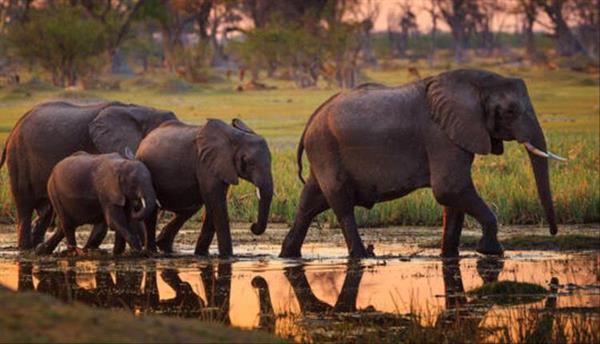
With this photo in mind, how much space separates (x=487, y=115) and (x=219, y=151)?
82.4 inches

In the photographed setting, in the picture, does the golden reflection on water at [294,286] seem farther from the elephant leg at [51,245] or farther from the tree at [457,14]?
the tree at [457,14]

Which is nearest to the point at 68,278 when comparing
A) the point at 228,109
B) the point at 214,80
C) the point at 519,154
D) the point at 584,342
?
the point at 584,342

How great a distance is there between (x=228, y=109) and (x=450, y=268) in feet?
89.7

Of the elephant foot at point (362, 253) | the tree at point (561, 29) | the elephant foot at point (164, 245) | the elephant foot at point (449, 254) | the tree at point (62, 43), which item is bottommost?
the tree at point (561, 29)

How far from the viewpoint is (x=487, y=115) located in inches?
490

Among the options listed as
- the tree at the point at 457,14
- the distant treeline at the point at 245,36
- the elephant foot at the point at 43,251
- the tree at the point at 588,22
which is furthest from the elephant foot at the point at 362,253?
the tree at the point at 457,14

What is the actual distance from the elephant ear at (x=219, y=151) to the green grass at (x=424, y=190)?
8.59ft

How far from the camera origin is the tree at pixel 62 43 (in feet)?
168

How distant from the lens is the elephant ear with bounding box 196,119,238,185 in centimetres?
1278

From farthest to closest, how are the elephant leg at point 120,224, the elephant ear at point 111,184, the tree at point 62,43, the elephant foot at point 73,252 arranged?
the tree at point 62,43 → the elephant foot at point 73,252 → the elephant ear at point 111,184 → the elephant leg at point 120,224

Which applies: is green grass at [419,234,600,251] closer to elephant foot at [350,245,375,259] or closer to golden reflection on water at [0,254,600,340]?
golden reflection on water at [0,254,600,340]

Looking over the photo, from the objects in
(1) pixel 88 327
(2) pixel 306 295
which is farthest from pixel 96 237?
(1) pixel 88 327

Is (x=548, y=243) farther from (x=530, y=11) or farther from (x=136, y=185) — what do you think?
(x=530, y=11)

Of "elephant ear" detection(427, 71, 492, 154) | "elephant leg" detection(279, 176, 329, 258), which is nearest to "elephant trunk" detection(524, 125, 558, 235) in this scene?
"elephant ear" detection(427, 71, 492, 154)
